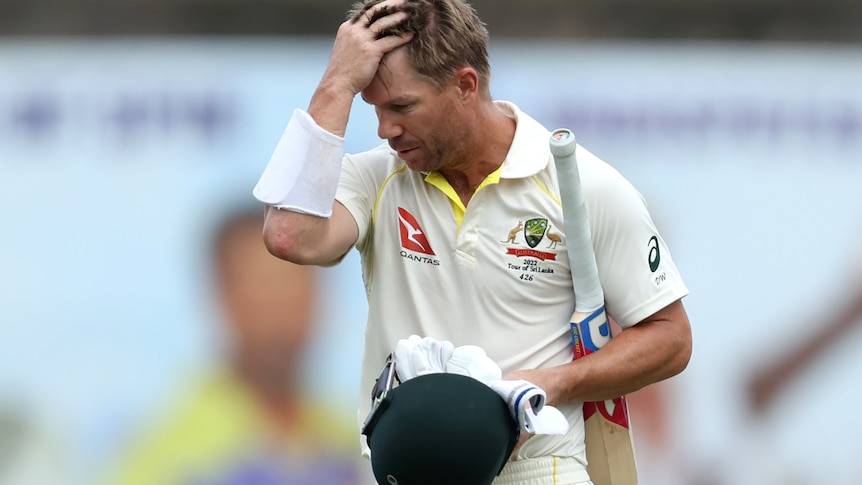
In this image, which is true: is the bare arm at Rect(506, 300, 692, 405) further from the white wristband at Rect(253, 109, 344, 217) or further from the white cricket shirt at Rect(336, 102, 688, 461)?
the white wristband at Rect(253, 109, 344, 217)

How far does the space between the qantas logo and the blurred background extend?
177 centimetres

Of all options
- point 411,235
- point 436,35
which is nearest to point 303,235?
point 411,235

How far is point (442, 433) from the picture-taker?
2.16 m

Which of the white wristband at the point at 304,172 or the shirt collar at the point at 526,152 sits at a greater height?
the white wristband at the point at 304,172

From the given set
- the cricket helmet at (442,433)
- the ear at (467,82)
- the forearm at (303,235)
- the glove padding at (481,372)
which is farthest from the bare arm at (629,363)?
the ear at (467,82)

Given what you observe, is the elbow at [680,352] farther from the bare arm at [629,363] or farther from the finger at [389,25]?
the finger at [389,25]

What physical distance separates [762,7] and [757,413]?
4.69 ft

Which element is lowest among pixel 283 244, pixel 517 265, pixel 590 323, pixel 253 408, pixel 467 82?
pixel 253 408

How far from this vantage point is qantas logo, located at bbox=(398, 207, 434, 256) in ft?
8.46

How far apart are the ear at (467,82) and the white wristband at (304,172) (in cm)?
27

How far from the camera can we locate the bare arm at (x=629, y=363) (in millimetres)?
2453

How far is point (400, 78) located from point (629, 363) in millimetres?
720

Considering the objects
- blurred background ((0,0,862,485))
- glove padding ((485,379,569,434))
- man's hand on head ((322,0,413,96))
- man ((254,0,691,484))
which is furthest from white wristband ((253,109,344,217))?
blurred background ((0,0,862,485))

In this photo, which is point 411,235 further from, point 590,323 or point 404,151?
point 590,323
